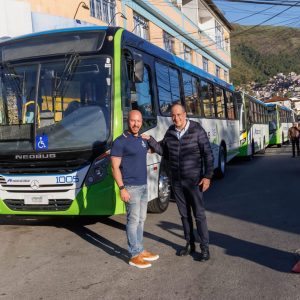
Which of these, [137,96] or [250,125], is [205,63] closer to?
[250,125]

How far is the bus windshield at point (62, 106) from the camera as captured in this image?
6.73 metres

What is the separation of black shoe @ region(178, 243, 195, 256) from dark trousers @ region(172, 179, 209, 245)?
198mm

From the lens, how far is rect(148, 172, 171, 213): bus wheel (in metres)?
8.37

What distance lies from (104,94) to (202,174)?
2108mm

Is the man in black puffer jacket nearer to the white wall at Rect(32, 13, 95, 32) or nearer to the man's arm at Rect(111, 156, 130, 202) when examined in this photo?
the man's arm at Rect(111, 156, 130, 202)

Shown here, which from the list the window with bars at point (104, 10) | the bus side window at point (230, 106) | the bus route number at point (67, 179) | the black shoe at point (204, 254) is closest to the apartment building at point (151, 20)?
the window with bars at point (104, 10)

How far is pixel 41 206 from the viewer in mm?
6855

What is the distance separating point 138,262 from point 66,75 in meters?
3.10

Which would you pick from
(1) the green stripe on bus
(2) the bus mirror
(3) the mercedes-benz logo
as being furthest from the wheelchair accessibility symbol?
(2) the bus mirror

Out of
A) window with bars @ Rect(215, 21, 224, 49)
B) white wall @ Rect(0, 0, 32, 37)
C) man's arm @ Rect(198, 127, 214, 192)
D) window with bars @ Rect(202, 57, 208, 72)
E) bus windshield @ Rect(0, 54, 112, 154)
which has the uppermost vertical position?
window with bars @ Rect(215, 21, 224, 49)

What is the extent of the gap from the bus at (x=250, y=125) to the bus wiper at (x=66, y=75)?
12.5 meters

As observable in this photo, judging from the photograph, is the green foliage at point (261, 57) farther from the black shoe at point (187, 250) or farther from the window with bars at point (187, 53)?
the black shoe at point (187, 250)

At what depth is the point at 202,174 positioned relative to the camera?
18.4ft

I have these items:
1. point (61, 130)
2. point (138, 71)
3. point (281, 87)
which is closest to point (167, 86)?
point (138, 71)
